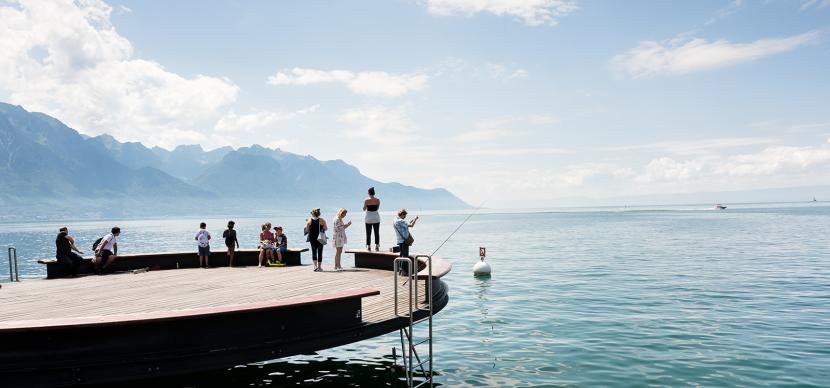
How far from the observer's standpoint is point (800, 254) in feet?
127

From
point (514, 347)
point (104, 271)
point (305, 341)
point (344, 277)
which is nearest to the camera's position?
point (305, 341)

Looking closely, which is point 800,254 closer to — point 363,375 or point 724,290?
point 724,290

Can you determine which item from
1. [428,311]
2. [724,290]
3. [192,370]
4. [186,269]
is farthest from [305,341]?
[724,290]

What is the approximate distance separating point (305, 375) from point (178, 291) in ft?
12.4

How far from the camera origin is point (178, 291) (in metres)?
12.7

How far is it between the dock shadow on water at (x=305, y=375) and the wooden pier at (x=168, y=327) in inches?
65.1

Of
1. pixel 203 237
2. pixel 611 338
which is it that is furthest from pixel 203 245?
pixel 611 338

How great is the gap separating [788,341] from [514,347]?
7216 mm

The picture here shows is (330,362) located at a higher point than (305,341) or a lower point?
lower

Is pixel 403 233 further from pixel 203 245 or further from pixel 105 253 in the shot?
pixel 105 253

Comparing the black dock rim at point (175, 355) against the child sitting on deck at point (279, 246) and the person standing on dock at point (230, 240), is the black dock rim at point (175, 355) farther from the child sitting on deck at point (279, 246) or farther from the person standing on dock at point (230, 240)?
the person standing on dock at point (230, 240)

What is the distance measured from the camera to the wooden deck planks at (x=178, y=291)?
1052cm

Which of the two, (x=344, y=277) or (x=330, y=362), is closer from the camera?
(x=330, y=362)

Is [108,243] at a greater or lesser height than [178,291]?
greater
